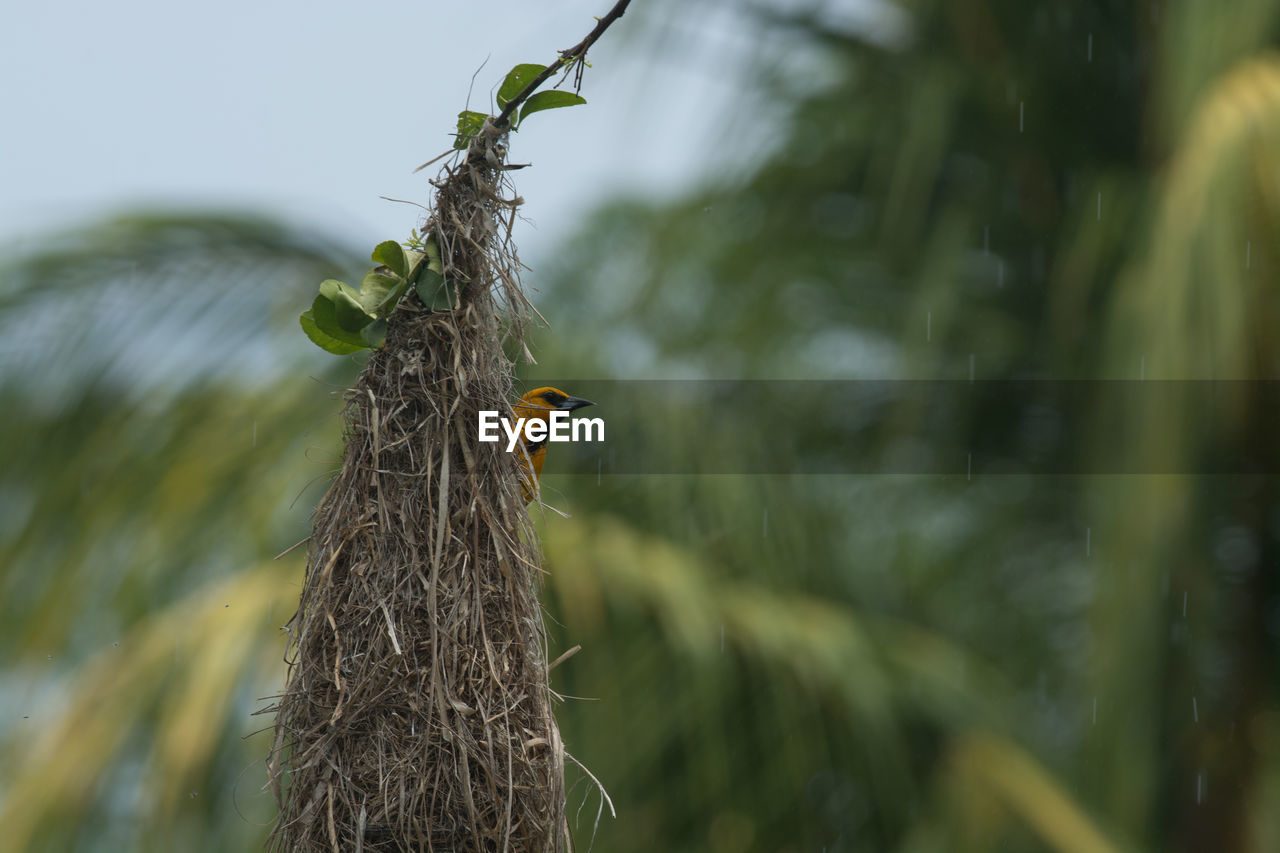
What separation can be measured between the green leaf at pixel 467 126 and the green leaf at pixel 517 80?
36 mm

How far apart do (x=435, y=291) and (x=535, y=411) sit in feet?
1.93

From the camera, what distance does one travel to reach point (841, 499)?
4.46 metres

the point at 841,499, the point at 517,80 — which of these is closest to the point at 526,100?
the point at 517,80

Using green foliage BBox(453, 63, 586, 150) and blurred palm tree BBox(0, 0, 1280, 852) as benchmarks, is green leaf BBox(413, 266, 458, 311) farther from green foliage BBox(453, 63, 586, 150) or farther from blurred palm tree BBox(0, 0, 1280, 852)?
blurred palm tree BBox(0, 0, 1280, 852)

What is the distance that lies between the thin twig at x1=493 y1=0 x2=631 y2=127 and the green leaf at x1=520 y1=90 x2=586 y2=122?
1 cm

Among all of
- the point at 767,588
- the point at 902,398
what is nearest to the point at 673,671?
the point at 767,588

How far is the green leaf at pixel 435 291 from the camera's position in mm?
1308

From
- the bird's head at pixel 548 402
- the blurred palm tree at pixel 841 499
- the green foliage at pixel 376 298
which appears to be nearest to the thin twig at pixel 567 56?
the green foliage at pixel 376 298

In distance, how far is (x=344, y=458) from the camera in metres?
1.43

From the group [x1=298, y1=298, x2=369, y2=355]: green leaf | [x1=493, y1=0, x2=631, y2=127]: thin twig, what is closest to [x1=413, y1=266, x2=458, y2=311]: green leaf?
[x1=298, y1=298, x2=369, y2=355]: green leaf

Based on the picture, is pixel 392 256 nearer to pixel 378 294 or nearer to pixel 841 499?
pixel 378 294

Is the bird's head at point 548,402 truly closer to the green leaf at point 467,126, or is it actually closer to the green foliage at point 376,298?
the green foliage at point 376,298

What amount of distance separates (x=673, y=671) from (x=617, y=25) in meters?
2.53

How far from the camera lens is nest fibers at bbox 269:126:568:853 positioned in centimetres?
130
